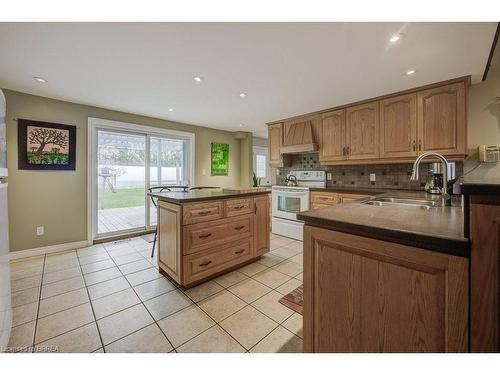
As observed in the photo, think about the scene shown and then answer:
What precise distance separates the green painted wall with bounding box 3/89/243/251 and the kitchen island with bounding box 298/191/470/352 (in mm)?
3668

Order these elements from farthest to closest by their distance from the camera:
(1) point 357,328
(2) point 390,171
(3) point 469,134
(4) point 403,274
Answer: (2) point 390,171, (3) point 469,134, (1) point 357,328, (4) point 403,274

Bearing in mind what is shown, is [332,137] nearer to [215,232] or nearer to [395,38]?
[395,38]

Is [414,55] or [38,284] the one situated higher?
[414,55]

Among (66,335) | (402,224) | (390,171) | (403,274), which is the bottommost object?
Answer: (66,335)

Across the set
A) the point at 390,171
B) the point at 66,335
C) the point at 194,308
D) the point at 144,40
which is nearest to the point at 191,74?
the point at 144,40

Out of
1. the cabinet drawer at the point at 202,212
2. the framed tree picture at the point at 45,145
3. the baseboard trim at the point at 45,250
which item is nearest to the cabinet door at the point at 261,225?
the cabinet drawer at the point at 202,212

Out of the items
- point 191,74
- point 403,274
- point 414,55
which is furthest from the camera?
point 191,74

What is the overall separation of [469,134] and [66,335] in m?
4.42

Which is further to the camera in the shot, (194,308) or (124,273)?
(124,273)

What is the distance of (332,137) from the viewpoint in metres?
3.47

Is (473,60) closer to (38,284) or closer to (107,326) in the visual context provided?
(107,326)

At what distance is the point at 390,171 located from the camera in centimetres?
323

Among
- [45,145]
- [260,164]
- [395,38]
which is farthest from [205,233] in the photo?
[260,164]

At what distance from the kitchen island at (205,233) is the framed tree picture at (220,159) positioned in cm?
264
